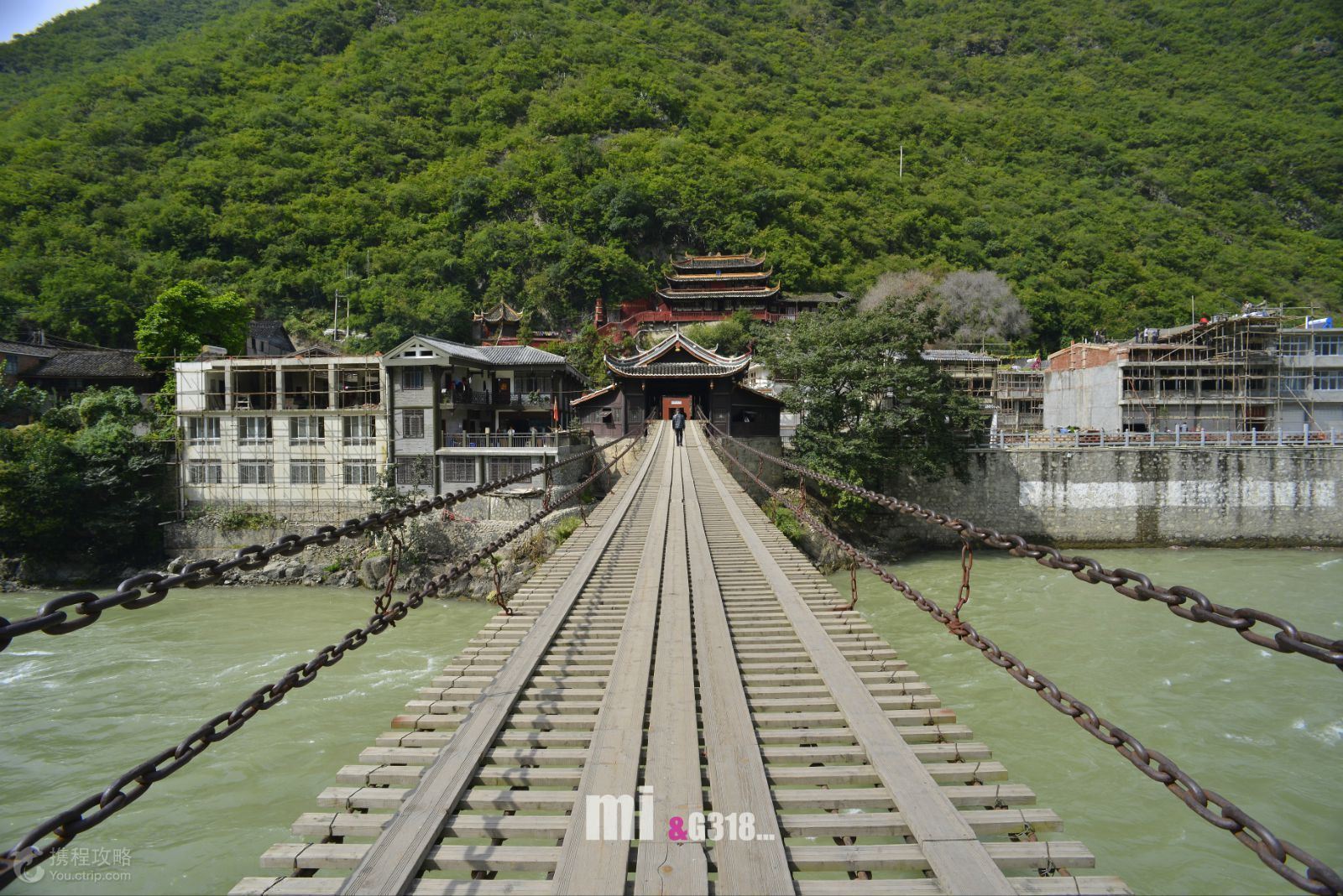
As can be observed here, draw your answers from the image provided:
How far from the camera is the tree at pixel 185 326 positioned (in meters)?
28.9

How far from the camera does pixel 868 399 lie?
75.4 feet

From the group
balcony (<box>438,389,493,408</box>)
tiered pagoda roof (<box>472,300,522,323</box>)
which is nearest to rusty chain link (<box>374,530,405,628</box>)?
balcony (<box>438,389,493,408</box>)

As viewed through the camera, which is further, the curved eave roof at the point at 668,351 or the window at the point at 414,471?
the curved eave roof at the point at 668,351

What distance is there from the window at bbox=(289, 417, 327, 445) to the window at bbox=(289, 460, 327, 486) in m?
0.85

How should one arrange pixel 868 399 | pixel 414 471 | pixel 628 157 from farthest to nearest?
pixel 628 157, pixel 414 471, pixel 868 399

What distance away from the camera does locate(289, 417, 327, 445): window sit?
2488 centimetres

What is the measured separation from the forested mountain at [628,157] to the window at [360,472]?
22064 mm

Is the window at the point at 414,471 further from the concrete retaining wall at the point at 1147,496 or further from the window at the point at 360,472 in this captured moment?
the concrete retaining wall at the point at 1147,496

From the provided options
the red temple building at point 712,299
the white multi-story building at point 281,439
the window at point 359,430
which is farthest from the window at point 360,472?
the red temple building at point 712,299

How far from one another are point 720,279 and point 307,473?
33003 millimetres

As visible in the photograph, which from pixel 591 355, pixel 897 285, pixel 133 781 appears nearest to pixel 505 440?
pixel 591 355

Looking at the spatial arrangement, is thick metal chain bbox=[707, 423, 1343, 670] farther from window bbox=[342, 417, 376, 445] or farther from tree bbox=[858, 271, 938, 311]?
tree bbox=[858, 271, 938, 311]

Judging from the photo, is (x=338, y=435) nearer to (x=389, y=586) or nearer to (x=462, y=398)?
(x=462, y=398)

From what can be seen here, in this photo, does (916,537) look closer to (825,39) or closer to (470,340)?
(470,340)
